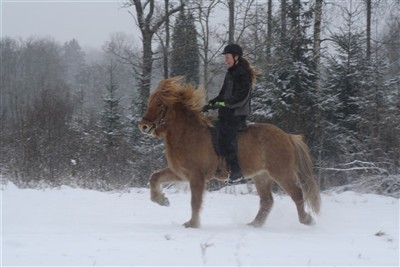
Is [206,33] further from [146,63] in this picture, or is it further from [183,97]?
[183,97]

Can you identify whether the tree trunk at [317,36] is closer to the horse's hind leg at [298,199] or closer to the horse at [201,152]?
the horse at [201,152]

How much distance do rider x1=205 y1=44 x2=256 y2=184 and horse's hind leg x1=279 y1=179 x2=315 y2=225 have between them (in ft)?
2.36

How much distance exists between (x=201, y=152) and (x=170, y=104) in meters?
0.90

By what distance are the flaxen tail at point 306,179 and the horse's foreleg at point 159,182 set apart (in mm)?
1951

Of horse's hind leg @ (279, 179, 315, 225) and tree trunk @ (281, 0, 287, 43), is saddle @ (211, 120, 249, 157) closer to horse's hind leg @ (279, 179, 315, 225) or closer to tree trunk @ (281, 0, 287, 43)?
horse's hind leg @ (279, 179, 315, 225)

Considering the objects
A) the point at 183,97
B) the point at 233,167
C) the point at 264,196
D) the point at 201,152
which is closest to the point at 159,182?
the point at 201,152

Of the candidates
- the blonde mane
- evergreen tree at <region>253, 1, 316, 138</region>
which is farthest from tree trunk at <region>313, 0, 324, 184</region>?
the blonde mane

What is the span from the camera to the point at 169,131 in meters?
7.04

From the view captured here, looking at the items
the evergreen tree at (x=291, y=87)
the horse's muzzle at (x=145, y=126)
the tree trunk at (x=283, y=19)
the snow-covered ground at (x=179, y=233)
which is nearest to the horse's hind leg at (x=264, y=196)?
the snow-covered ground at (x=179, y=233)

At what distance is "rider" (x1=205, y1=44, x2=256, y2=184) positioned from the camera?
6.87 meters

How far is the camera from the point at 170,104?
711 centimetres

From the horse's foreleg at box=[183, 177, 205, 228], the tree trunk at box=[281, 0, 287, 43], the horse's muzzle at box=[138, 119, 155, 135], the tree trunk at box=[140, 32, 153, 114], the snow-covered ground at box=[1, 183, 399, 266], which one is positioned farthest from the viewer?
the tree trunk at box=[140, 32, 153, 114]

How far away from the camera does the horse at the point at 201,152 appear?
6.86 m

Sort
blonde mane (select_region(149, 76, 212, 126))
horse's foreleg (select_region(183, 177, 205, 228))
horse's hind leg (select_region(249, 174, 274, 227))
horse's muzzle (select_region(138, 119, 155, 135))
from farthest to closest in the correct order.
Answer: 1. horse's hind leg (select_region(249, 174, 274, 227))
2. blonde mane (select_region(149, 76, 212, 126))
3. horse's muzzle (select_region(138, 119, 155, 135))
4. horse's foreleg (select_region(183, 177, 205, 228))
